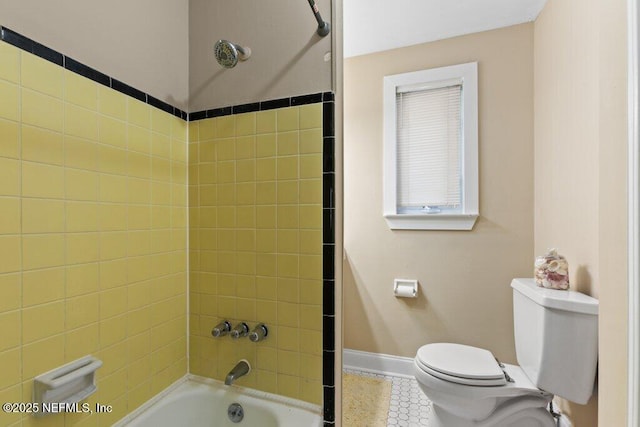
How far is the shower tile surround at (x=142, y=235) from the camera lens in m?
0.80

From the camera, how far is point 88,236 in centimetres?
95

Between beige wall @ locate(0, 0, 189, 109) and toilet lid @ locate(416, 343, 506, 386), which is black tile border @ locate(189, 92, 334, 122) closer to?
beige wall @ locate(0, 0, 189, 109)

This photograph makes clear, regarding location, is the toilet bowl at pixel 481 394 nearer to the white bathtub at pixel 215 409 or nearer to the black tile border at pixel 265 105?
the white bathtub at pixel 215 409

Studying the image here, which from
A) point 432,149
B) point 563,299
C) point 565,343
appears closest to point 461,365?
point 565,343

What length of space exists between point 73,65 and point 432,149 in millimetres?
1937

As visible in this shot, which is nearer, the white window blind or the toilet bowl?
the toilet bowl

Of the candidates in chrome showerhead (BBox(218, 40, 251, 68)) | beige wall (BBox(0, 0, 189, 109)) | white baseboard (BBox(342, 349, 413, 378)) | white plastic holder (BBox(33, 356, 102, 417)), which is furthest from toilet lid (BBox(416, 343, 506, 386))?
beige wall (BBox(0, 0, 189, 109))

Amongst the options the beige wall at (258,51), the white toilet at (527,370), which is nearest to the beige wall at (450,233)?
the white toilet at (527,370)

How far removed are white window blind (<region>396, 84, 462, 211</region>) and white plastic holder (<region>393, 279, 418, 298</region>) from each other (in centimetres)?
52

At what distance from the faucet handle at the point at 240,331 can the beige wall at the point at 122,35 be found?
0.98m

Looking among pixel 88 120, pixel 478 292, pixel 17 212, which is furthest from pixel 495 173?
pixel 17 212

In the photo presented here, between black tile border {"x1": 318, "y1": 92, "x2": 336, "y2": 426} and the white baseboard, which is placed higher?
black tile border {"x1": 318, "y1": 92, "x2": 336, "y2": 426}

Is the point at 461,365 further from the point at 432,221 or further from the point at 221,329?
the point at 221,329

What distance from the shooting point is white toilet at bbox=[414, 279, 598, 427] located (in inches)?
47.9
